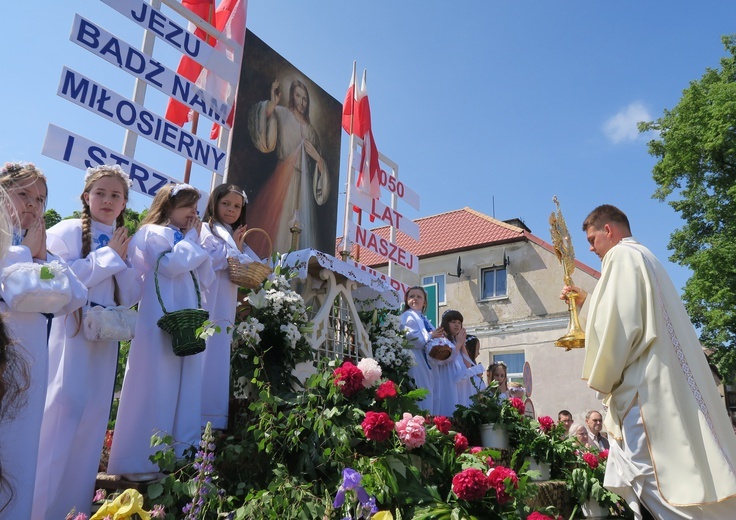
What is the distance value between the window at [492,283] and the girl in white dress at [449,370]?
16.4m

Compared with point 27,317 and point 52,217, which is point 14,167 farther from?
point 52,217

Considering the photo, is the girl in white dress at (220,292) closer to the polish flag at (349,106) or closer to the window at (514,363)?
the polish flag at (349,106)

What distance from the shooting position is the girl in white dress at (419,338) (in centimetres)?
657

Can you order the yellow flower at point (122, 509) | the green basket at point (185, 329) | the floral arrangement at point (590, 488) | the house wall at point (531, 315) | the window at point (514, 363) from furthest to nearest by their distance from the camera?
the window at point (514, 363) < the house wall at point (531, 315) < the floral arrangement at point (590, 488) < the green basket at point (185, 329) < the yellow flower at point (122, 509)

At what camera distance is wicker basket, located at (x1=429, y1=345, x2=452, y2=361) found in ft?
21.2

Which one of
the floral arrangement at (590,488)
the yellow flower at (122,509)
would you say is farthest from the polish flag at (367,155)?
the yellow flower at (122,509)

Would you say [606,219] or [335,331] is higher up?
[606,219]

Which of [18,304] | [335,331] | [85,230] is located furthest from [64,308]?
[335,331]

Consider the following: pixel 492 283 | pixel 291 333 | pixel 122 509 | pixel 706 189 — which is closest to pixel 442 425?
pixel 291 333

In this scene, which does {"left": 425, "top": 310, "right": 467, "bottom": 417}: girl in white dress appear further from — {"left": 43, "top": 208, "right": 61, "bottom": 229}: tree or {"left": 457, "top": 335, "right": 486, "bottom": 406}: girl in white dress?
{"left": 43, "top": 208, "right": 61, "bottom": 229}: tree

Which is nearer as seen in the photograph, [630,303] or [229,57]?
[630,303]

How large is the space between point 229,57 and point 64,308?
20.8ft

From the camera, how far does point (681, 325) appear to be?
3.41m

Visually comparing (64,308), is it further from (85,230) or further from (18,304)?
(85,230)
